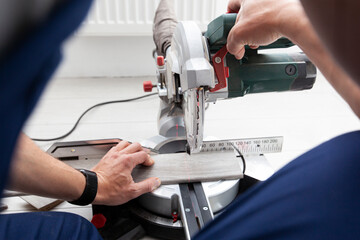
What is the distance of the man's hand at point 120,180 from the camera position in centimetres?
81

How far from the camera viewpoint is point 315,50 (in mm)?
532

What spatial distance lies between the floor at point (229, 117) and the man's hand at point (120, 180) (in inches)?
17.5

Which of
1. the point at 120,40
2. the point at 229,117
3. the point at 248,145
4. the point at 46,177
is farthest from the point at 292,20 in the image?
the point at 120,40

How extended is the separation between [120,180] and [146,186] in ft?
0.24

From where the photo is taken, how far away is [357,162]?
34 cm

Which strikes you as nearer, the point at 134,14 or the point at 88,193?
the point at 88,193

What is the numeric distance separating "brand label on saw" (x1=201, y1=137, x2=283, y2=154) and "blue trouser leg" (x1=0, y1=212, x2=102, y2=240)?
1.45ft

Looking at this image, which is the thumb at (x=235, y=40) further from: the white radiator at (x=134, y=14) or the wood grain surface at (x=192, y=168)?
Result: the white radiator at (x=134, y=14)

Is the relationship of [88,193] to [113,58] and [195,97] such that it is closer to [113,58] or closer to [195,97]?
[195,97]

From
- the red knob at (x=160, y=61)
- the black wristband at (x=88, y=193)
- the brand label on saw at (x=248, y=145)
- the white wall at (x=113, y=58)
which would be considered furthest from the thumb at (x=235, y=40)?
the white wall at (x=113, y=58)

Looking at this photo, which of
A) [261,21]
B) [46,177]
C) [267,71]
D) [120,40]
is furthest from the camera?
[120,40]

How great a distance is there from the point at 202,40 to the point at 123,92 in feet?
3.74

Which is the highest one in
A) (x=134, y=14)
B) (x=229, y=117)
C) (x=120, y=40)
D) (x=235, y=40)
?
(x=235, y=40)

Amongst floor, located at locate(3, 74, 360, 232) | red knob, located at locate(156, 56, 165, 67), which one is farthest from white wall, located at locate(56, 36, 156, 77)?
red knob, located at locate(156, 56, 165, 67)
